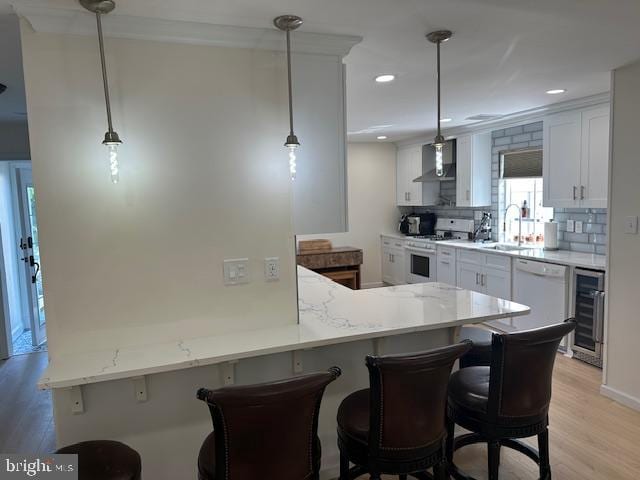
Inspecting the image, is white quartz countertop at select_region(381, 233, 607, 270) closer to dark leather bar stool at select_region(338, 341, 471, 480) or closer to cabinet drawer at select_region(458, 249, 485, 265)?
cabinet drawer at select_region(458, 249, 485, 265)

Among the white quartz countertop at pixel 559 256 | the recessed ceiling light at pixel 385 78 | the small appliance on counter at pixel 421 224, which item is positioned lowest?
the white quartz countertop at pixel 559 256

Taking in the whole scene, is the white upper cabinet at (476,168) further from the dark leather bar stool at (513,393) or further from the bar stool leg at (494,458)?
the bar stool leg at (494,458)

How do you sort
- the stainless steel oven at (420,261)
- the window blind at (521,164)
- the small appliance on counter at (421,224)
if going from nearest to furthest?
the window blind at (521,164), the stainless steel oven at (420,261), the small appliance on counter at (421,224)

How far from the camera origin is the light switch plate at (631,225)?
2969 millimetres

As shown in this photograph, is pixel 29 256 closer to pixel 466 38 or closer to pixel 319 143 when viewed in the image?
pixel 319 143

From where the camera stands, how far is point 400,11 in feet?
6.42

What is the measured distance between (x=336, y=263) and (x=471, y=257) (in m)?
1.78

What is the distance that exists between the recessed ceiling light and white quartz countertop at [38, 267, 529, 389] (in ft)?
4.79

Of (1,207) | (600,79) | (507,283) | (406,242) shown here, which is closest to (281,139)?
(600,79)

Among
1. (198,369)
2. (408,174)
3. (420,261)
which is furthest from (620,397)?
(408,174)

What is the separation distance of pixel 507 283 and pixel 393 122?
212cm

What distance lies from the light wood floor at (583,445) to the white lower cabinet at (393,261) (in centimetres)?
324

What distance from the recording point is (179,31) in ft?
6.61

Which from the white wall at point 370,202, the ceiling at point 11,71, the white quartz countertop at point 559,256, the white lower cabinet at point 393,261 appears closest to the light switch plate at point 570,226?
the white quartz countertop at point 559,256
